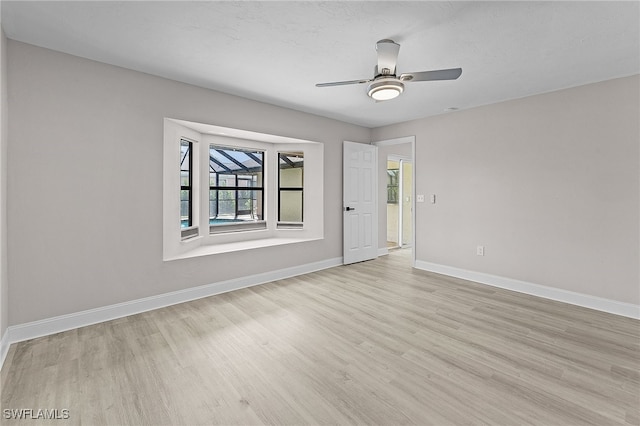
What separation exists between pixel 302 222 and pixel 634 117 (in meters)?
4.19

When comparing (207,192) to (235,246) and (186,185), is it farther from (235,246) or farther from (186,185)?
(235,246)

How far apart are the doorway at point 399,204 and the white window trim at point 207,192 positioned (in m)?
2.78

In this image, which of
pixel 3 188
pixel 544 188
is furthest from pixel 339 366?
pixel 544 188

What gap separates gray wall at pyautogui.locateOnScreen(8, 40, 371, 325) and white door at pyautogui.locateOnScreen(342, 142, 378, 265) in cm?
236

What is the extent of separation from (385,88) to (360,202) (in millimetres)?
2972

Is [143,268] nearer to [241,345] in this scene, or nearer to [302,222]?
[241,345]

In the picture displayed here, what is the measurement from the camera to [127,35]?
7.54 feet

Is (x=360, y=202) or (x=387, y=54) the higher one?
(x=387, y=54)

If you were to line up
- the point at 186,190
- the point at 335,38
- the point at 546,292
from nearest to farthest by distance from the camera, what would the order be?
the point at 335,38 < the point at 546,292 < the point at 186,190

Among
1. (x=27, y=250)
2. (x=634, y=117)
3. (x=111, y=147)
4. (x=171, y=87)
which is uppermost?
(x=171, y=87)

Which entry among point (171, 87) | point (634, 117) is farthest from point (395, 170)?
point (171, 87)

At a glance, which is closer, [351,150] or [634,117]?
[634,117]

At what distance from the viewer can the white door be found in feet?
16.4

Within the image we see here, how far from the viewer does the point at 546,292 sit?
3.49 meters
